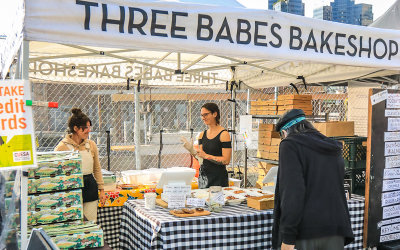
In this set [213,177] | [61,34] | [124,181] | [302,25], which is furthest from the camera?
[124,181]

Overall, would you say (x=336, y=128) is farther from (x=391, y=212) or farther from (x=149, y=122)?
(x=149, y=122)

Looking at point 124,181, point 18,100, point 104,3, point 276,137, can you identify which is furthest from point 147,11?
point 276,137

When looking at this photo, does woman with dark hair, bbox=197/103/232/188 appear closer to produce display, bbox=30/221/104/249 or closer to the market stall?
the market stall

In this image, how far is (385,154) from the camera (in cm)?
407

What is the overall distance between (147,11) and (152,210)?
1.70 m

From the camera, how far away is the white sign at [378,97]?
3.98 metres

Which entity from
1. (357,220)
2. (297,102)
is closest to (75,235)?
(357,220)

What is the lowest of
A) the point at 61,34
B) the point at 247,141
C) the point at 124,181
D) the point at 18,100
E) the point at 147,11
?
the point at 124,181

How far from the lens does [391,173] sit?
4.14 m

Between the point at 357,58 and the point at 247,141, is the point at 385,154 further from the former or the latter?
the point at 247,141

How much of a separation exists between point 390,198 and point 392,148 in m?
0.51

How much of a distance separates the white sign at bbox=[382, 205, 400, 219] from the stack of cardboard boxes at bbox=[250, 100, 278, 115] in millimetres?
2542

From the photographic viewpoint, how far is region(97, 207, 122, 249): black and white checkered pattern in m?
4.42

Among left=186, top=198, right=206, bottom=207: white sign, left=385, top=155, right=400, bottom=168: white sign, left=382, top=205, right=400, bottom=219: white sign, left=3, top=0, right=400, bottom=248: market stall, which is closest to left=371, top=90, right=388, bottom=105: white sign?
left=3, top=0, right=400, bottom=248: market stall
